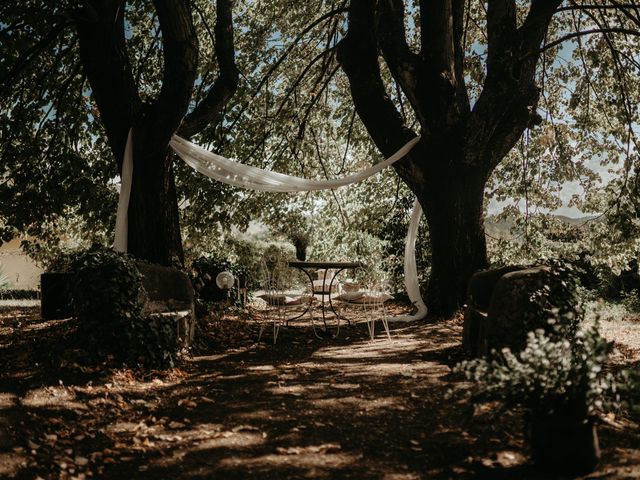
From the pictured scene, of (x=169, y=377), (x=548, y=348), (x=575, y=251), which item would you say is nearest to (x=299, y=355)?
(x=169, y=377)

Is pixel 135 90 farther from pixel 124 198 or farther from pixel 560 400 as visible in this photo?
pixel 560 400

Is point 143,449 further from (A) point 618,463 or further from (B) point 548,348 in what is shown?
(A) point 618,463

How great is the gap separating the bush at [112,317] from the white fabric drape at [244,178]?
4.77ft

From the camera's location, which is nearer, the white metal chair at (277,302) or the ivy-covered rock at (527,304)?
the ivy-covered rock at (527,304)

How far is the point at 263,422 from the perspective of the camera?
3787 mm

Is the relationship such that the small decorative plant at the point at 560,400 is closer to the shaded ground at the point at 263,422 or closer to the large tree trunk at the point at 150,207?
the shaded ground at the point at 263,422

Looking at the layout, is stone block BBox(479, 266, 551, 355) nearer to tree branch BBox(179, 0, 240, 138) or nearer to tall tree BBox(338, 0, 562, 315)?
tall tree BBox(338, 0, 562, 315)

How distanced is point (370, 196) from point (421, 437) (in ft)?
28.2

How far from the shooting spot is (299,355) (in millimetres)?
6137

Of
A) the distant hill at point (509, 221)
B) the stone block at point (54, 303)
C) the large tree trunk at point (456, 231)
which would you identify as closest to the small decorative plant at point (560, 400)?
the large tree trunk at point (456, 231)

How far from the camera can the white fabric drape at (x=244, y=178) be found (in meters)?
6.87

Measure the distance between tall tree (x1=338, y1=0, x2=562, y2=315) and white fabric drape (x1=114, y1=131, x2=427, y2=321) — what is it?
330mm

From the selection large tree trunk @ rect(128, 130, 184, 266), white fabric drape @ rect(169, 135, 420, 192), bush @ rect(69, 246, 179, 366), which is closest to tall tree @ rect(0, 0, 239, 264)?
large tree trunk @ rect(128, 130, 184, 266)

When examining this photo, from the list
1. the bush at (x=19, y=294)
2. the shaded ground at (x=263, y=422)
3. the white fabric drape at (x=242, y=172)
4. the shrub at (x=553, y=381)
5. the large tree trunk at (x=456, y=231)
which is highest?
the white fabric drape at (x=242, y=172)
